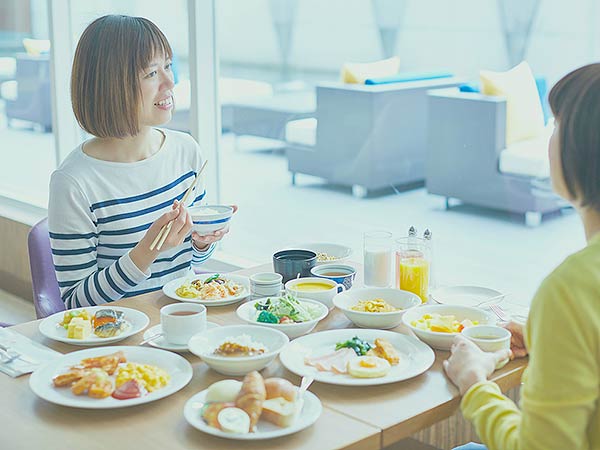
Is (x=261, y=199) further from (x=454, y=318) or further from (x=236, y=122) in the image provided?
(x=454, y=318)

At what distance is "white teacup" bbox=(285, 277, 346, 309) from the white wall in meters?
0.97

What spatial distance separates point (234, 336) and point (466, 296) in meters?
0.56

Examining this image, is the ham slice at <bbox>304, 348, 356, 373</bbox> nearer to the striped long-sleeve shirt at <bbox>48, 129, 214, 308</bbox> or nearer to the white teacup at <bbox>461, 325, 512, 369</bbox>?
the white teacup at <bbox>461, 325, 512, 369</bbox>

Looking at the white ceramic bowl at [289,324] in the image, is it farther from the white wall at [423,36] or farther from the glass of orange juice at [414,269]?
the white wall at [423,36]

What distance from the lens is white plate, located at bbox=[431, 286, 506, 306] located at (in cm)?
193

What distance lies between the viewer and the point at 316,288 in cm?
194

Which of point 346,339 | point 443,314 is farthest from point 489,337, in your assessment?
point 346,339

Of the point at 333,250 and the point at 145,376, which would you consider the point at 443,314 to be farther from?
the point at 145,376

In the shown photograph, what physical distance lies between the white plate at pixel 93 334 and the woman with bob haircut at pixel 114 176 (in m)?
0.19

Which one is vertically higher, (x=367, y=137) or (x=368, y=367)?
(x=367, y=137)

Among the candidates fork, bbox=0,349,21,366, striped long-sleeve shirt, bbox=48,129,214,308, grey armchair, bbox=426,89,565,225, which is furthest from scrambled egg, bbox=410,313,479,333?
grey armchair, bbox=426,89,565,225

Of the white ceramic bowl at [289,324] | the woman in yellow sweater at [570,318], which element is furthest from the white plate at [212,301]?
the woman in yellow sweater at [570,318]

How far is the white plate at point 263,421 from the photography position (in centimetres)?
131

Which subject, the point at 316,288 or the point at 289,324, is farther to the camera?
the point at 316,288
